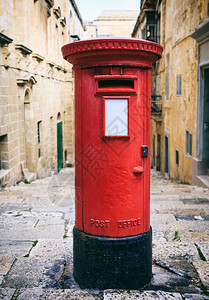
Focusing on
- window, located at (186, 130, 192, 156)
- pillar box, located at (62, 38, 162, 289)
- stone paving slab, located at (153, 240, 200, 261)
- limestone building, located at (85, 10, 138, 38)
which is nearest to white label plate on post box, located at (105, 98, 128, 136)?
pillar box, located at (62, 38, 162, 289)

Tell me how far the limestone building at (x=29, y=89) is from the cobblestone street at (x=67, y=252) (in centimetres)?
368

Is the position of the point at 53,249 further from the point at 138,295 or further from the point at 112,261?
the point at 138,295

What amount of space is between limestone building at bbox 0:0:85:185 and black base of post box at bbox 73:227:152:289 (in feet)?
20.0

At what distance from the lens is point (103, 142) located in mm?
3025

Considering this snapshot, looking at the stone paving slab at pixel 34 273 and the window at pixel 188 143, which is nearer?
the stone paving slab at pixel 34 273

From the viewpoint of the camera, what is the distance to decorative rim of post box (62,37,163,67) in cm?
287

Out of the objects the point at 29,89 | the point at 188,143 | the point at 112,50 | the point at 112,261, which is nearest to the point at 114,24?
the point at 29,89

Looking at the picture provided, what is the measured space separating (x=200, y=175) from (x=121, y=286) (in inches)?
284

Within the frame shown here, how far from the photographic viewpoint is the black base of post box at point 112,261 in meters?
3.12

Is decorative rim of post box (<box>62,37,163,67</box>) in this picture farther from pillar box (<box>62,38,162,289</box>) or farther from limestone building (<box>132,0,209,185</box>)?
limestone building (<box>132,0,209,185</box>)

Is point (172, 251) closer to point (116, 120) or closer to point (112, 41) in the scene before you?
point (116, 120)

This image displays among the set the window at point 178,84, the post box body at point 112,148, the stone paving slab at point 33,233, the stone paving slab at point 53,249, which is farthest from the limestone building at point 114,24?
the post box body at point 112,148

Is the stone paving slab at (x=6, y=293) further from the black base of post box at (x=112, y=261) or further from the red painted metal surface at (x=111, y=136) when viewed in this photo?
the red painted metal surface at (x=111, y=136)

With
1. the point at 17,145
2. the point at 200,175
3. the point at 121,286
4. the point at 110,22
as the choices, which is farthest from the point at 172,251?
the point at 110,22
